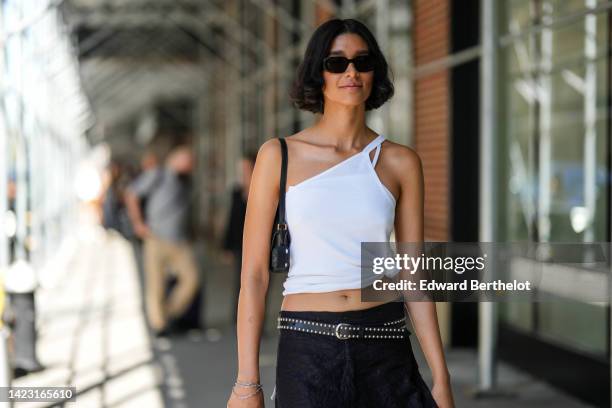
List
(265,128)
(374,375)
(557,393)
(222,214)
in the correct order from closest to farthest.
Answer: (374,375), (557,393), (265,128), (222,214)

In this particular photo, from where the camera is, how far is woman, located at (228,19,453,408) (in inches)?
102

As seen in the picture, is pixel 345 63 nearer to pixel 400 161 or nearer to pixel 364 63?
pixel 364 63

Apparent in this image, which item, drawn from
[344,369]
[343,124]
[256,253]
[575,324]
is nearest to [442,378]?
[344,369]

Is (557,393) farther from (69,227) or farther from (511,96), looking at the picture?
(69,227)

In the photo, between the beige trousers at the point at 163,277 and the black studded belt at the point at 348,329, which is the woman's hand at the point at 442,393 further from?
the beige trousers at the point at 163,277

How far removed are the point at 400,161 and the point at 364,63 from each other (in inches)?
10.0

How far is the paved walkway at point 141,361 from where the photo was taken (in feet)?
22.4

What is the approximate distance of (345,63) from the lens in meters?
2.70

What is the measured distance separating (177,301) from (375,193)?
7.28 metres

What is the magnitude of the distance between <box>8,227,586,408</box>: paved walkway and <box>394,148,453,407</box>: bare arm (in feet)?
7.98

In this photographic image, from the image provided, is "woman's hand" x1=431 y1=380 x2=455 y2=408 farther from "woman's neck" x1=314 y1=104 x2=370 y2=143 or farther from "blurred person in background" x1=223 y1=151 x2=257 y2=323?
"blurred person in background" x1=223 y1=151 x2=257 y2=323

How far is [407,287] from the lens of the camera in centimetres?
276

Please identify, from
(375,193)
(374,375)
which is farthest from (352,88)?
(374,375)

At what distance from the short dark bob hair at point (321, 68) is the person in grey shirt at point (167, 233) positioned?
271 inches
